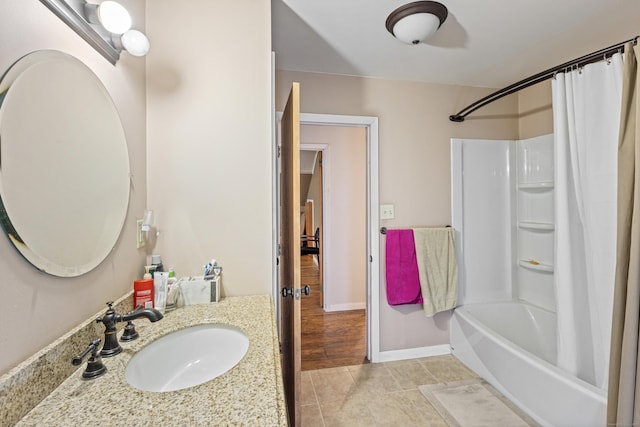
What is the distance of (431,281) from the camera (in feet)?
7.39

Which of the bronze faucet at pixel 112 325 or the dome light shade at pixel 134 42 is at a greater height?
the dome light shade at pixel 134 42

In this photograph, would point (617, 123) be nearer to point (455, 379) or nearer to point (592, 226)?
point (592, 226)

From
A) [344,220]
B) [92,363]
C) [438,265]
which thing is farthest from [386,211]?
[92,363]

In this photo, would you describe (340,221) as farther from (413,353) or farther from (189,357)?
(189,357)

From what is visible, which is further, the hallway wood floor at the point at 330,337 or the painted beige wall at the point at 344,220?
the painted beige wall at the point at 344,220

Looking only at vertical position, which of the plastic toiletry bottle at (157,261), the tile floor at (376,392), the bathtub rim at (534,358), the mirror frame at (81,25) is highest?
the mirror frame at (81,25)

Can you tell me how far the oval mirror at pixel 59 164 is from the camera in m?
0.62

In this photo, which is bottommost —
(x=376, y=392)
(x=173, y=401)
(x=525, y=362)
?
(x=376, y=392)

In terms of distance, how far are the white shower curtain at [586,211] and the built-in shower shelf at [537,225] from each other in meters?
0.75

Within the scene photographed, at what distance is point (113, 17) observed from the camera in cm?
90

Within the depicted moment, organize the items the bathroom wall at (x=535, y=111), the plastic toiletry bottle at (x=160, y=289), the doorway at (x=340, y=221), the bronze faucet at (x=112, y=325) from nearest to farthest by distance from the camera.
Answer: the bronze faucet at (x=112, y=325), the plastic toiletry bottle at (x=160, y=289), the bathroom wall at (x=535, y=111), the doorway at (x=340, y=221)

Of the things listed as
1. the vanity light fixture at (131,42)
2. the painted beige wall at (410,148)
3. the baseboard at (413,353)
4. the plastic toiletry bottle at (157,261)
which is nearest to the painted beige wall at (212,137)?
the plastic toiletry bottle at (157,261)

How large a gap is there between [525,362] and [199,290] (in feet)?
6.40

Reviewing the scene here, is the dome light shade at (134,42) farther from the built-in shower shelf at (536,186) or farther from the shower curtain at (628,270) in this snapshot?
the built-in shower shelf at (536,186)
